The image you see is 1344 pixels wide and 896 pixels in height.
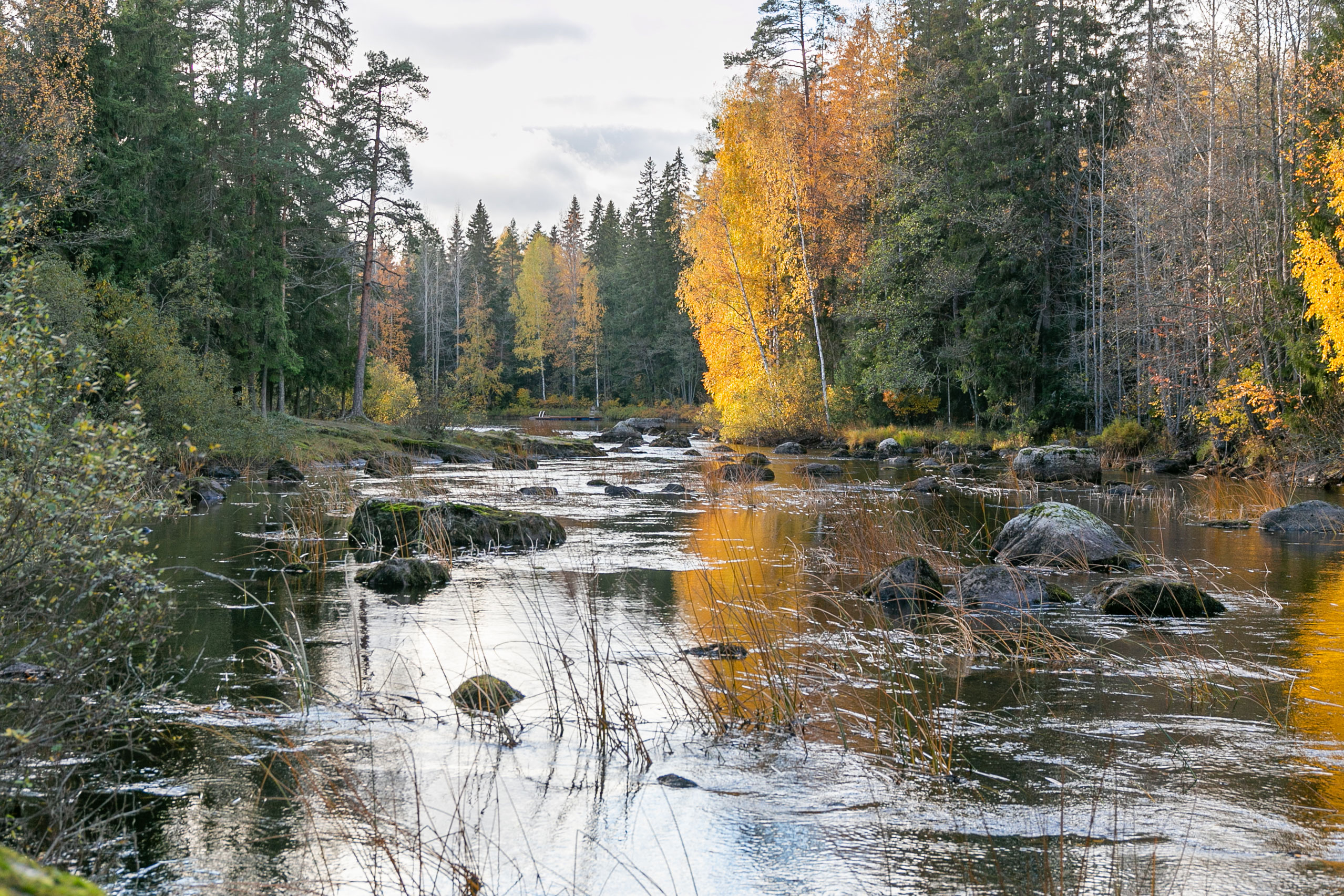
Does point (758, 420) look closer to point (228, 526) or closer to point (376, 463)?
point (376, 463)

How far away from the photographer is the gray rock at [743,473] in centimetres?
2128

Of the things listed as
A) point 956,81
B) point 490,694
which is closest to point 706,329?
point 956,81

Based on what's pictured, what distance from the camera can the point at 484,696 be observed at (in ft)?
20.7

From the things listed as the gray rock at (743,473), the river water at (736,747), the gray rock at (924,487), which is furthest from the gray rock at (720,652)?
the gray rock at (743,473)

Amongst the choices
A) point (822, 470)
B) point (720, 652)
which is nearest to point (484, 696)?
point (720, 652)

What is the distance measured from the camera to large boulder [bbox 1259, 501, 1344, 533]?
1402cm

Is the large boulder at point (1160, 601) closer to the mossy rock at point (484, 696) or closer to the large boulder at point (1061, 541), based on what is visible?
the large boulder at point (1061, 541)

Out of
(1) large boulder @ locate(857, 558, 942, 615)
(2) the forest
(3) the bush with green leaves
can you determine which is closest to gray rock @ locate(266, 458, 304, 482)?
(2) the forest

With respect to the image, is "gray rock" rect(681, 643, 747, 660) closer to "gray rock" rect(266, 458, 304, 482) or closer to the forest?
the forest

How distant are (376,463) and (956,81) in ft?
82.1

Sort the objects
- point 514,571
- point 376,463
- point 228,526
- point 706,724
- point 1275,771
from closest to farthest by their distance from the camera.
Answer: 1. point 1275,771
2. point 706,724
3. point 514,571
4. point 228,526
5. point 376,463

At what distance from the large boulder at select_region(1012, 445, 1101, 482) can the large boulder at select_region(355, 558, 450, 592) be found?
609 inches

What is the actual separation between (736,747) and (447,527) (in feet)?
25.6

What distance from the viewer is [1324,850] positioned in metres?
4.37
